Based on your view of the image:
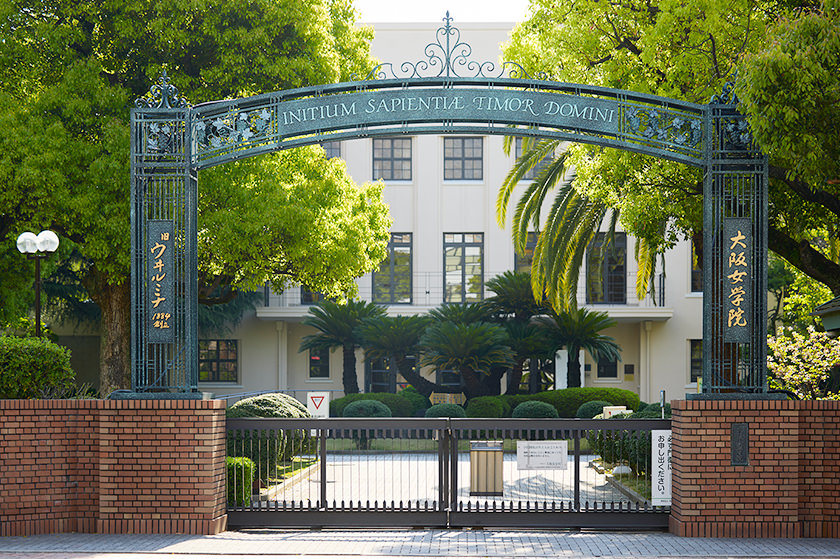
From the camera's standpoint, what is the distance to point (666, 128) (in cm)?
1074

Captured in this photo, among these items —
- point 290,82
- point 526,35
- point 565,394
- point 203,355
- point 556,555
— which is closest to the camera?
point 556,555

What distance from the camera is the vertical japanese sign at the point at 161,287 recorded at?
34.4ft

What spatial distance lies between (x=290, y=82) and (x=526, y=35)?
442cm

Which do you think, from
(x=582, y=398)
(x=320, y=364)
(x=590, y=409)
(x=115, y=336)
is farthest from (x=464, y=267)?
(x=115, y=336)

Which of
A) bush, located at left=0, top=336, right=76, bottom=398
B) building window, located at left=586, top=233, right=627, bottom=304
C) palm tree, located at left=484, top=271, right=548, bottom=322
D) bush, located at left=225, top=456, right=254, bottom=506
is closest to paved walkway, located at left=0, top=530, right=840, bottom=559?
bush, located at left=225, top=456, right=254, bottom=506

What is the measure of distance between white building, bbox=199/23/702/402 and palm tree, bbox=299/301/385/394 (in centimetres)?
272

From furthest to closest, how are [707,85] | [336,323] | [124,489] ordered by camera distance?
[336,323] < [707,85] < [124,489]

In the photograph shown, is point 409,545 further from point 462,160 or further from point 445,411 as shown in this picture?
point 462,160

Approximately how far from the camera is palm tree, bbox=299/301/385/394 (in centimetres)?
2847

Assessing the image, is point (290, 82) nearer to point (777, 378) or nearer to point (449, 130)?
point (449, 130)

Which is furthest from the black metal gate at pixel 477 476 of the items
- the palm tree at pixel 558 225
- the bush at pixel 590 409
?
the bush at pixel 590 409

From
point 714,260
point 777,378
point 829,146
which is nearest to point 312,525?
point 714,260

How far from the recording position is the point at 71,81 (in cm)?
1666

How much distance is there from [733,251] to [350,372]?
66.6 feet
